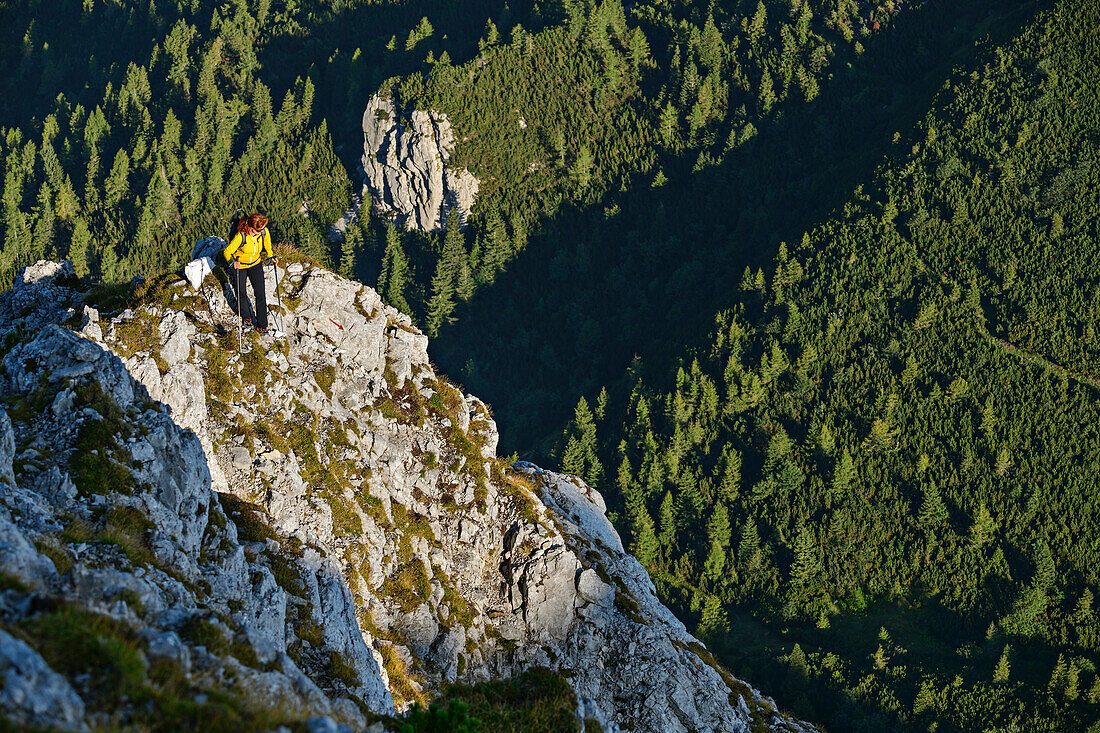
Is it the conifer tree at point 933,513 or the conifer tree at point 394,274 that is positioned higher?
the conifer tree at point 394,274

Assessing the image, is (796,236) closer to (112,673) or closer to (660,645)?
(660,645)

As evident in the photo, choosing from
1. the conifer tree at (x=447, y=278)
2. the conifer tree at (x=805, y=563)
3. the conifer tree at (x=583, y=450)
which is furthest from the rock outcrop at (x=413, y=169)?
the conifer tree at (x=805, y=563)

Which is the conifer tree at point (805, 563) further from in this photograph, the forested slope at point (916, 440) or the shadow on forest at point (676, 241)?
the shadow on forest at point (676, 241)

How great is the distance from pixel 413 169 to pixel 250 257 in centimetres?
12925

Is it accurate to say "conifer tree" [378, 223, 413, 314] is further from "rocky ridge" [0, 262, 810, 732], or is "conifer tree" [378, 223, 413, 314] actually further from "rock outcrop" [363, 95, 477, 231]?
"rocky ridge" [0, 262, 810, 732]

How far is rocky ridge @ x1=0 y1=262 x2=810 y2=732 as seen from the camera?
46.1 feet

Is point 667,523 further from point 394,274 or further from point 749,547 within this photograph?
point 394,274

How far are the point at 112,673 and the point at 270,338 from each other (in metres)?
20.9

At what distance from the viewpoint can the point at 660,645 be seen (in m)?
35.1

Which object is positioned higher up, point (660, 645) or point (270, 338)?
point (270, 338)

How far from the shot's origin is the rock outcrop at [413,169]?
505ft

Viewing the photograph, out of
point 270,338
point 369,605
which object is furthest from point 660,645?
point 270,338

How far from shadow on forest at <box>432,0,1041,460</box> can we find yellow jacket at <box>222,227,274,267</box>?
93.4 metres

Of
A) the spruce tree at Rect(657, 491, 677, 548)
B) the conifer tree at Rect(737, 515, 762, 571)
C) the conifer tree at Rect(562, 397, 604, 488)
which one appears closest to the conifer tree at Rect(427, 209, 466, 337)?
the conifer tree at Rect(562, 397, 604, 488)
